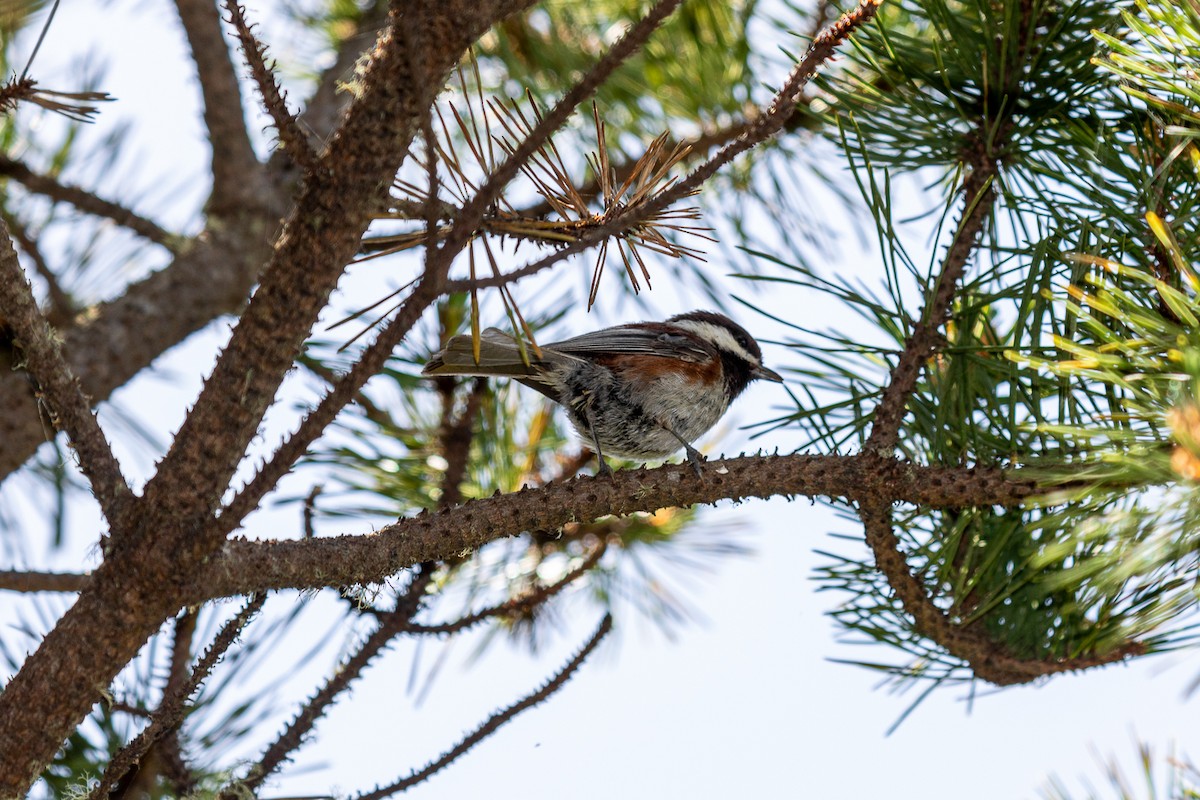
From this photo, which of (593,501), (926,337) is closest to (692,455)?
(593,501)

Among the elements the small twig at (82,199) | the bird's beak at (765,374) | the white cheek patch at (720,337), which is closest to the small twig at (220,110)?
the small twig at (82,199)

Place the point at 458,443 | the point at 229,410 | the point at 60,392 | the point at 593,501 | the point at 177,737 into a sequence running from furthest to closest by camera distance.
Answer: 1. the point at 458,443
2. the point at 177,737
3. the point at 593,501
4. the point at 60,392
5. the point at 229,410

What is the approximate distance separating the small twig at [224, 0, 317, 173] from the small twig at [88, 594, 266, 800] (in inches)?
28.5

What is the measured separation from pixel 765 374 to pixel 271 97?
2.40 metres

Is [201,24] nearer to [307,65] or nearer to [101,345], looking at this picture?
[101,345]

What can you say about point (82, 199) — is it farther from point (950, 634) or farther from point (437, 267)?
point (950, 634)

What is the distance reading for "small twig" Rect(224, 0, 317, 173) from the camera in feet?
4.83

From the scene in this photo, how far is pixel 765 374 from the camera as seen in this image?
363 centimetres

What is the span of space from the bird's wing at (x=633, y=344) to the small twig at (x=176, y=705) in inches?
61.4

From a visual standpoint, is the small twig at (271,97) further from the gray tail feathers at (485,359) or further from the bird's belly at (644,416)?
the bird's belly at (644,416)

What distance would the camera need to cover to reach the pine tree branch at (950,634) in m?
2.18

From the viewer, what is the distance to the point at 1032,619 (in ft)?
7.67

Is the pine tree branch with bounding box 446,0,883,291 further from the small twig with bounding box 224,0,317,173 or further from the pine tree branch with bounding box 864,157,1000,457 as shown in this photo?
the pine tree branch with bounding box 864,157,1000,457

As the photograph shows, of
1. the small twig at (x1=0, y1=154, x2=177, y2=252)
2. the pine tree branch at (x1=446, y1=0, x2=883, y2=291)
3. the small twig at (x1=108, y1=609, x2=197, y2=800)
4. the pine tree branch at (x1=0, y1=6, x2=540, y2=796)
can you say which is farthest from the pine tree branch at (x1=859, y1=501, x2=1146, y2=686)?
the small twig at (x1=0, y1=154, x2=177, y2=252)
